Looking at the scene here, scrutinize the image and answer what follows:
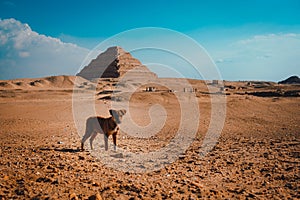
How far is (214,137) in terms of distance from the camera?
36.4 feet

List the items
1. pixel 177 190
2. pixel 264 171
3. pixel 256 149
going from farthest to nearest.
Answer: pixel 256 149
pixel 264 171
pixel 177 190

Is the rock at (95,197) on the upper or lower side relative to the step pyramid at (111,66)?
lower

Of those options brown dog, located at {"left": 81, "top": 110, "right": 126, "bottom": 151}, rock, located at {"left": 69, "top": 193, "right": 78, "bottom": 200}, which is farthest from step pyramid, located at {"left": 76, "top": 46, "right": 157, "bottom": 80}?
rock, located at {"left": 69, "top": 193, "right": 78, "bottom": 200}

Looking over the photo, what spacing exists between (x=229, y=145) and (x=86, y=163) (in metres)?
5.69

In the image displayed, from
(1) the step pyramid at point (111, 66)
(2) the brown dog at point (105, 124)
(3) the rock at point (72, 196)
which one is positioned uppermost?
(1) the step pyramid at point (111, 66)

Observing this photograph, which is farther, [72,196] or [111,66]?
[111,66]

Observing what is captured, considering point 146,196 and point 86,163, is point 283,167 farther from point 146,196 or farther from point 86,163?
point 86,163

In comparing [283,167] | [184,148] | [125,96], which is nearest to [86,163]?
[184,148]

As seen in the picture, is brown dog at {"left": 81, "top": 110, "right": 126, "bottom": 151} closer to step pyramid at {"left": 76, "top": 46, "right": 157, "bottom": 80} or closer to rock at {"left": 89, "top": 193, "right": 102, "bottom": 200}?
rock at {"left": 89, "top": 193, "right": 102, "bottom": 200}

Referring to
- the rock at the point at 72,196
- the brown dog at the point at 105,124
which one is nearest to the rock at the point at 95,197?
the rock at the point at 72,196

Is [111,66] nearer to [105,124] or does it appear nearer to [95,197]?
[105,124]

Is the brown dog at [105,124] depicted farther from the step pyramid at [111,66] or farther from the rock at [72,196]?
the step pyramid at [111,66]

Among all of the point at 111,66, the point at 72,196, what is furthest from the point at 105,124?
the point at 111,66

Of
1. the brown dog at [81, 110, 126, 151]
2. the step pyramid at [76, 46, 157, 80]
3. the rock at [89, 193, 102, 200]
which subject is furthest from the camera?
the step pyramid at [76, 46, 157, 80]
